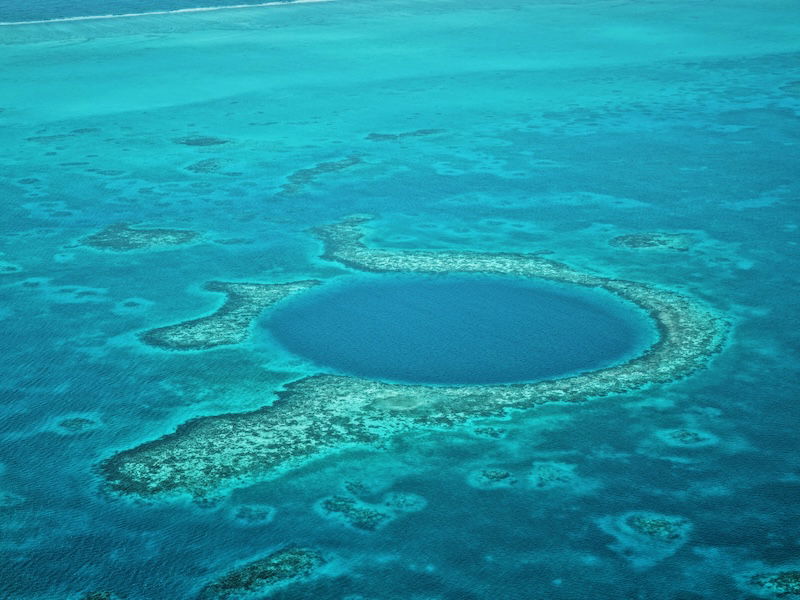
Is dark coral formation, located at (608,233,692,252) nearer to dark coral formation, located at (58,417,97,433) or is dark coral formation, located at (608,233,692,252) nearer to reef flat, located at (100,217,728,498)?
reef flat, located at (100,217,728,498)

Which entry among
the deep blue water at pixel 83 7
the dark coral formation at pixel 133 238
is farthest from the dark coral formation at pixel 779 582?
the deep blue water at pixel 83 7

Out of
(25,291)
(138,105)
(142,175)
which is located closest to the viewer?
(25,291)

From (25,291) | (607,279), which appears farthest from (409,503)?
(25,291)

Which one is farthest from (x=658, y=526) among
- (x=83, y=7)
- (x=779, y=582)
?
(x=83, y=7)

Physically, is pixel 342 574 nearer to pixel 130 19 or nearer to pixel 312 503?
pixel 312 503

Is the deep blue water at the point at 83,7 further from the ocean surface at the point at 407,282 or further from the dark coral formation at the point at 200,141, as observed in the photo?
the dark coral formation at the point at 200,141

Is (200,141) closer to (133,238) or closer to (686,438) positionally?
(133,238)
